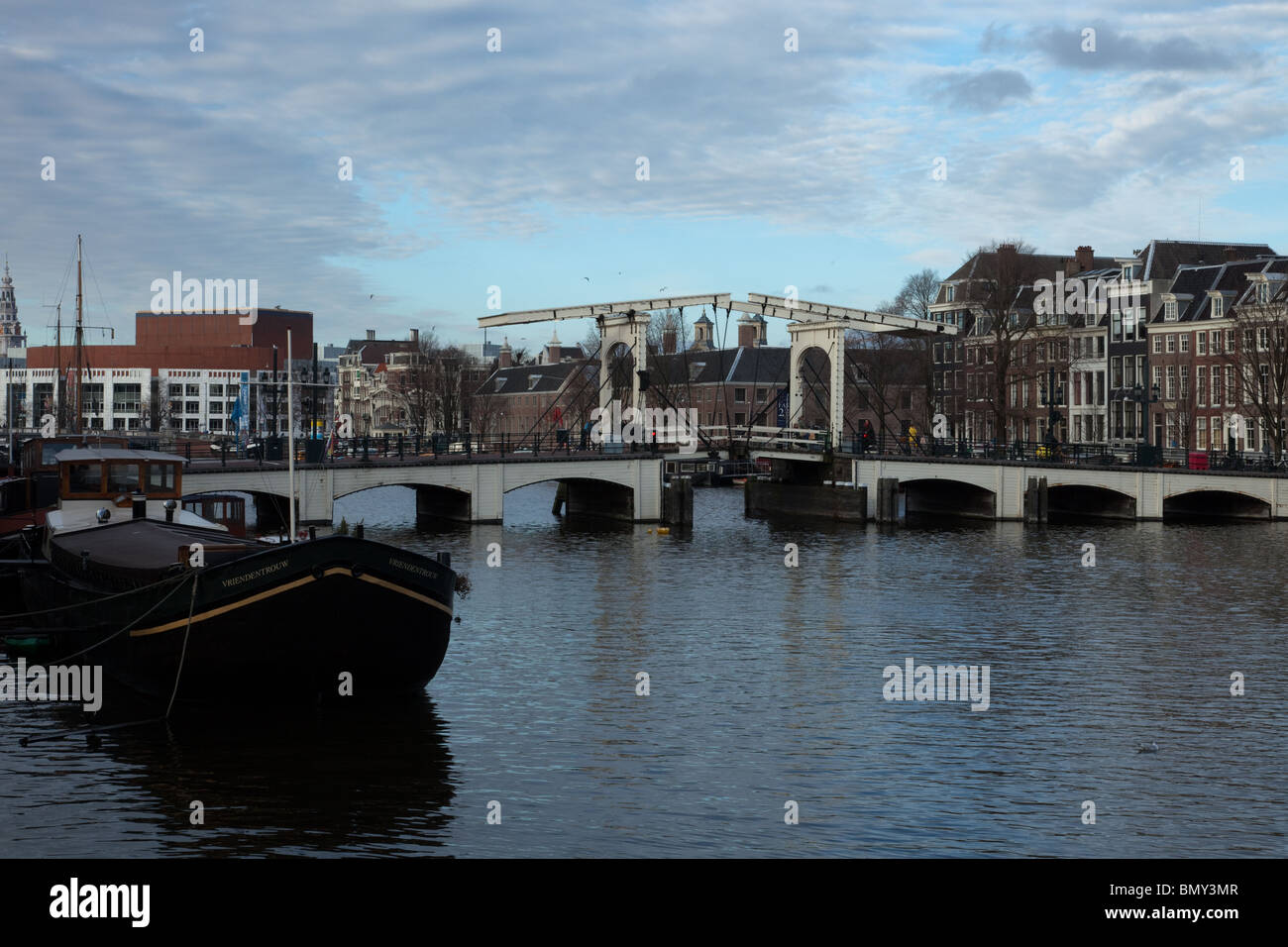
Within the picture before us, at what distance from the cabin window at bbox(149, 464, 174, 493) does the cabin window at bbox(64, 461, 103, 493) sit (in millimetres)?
906

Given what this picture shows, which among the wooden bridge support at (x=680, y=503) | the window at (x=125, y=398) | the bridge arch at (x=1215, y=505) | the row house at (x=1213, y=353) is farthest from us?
the window at (x=125, y=398)

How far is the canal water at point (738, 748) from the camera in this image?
47.7 ft

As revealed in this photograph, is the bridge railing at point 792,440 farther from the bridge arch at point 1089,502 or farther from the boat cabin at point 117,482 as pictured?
the boat cabin at point 117,482

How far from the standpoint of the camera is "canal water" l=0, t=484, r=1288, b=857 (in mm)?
14547

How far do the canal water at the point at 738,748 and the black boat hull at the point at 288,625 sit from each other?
21.5 inches

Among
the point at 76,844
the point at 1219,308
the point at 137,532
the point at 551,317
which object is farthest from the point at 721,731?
the point at 1219,308

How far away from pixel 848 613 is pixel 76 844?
19831mm

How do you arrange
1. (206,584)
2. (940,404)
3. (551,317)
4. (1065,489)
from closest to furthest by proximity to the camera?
(206,584)
(551,317)
(1065,489)
(940,404)

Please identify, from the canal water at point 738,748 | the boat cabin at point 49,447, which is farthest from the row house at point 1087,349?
the boat cabin at point 49,447

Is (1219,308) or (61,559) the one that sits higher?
(1219,308)

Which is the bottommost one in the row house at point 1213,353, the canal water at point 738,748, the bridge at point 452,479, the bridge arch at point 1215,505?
the canal water at point 738,748
